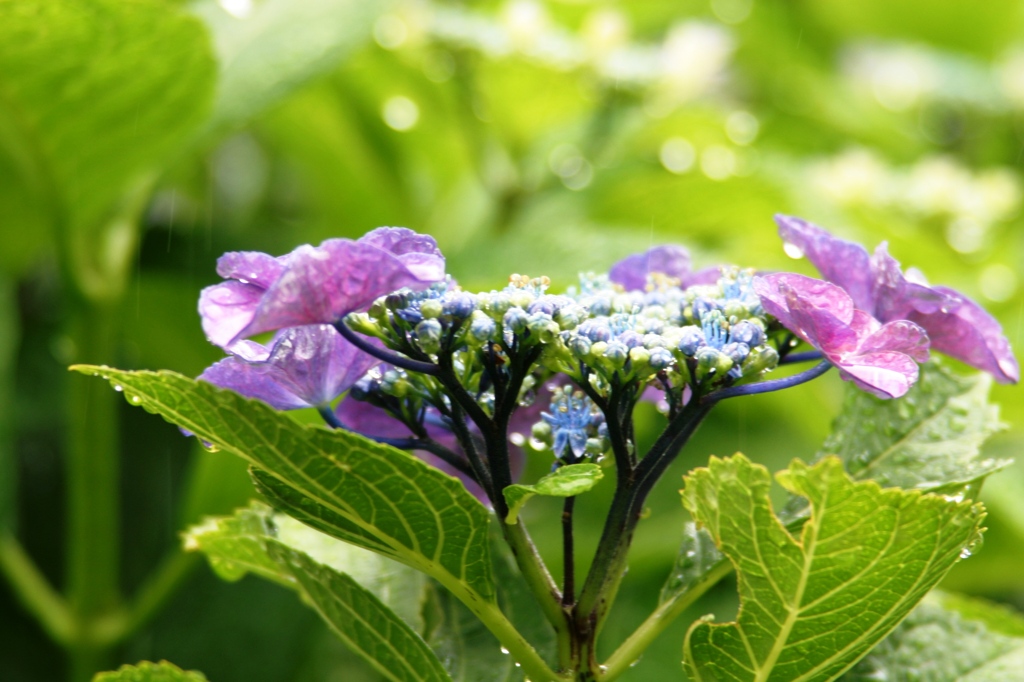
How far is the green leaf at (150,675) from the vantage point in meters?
0.51

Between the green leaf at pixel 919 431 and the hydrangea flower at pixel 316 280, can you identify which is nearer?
the hydrangea flower at pixel 316 280

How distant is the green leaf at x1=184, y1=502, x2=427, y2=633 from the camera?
583 mm

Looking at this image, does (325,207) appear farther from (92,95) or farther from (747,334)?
(747,334)

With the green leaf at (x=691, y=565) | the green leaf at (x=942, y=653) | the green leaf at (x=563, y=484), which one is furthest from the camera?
the green leaf at (x=942, y=653)

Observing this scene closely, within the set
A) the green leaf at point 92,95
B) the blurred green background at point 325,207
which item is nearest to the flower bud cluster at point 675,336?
the blurred green background at point 325,207

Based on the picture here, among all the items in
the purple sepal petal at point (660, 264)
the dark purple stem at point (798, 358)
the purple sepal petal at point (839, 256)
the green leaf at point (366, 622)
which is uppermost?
the purple sepal petal at point (660, 264)

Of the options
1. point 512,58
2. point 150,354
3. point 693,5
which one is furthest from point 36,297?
point 693,5

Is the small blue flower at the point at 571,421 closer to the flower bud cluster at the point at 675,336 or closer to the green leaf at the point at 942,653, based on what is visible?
the flower bud cluster at the point at 675,336

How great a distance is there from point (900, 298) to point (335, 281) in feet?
0.97

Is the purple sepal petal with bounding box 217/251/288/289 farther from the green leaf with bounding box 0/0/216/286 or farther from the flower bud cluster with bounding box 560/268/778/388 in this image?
the green leaf with bounding box 0/0/216/286

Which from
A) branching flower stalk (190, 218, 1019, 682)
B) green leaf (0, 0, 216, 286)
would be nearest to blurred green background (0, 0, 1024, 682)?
green leaf (0, 0, 216, 286)

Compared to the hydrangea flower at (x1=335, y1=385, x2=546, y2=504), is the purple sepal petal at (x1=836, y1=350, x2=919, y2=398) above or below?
above

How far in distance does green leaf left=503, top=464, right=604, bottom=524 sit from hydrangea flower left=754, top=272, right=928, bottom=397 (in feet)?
0.39

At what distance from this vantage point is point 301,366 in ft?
1.63
